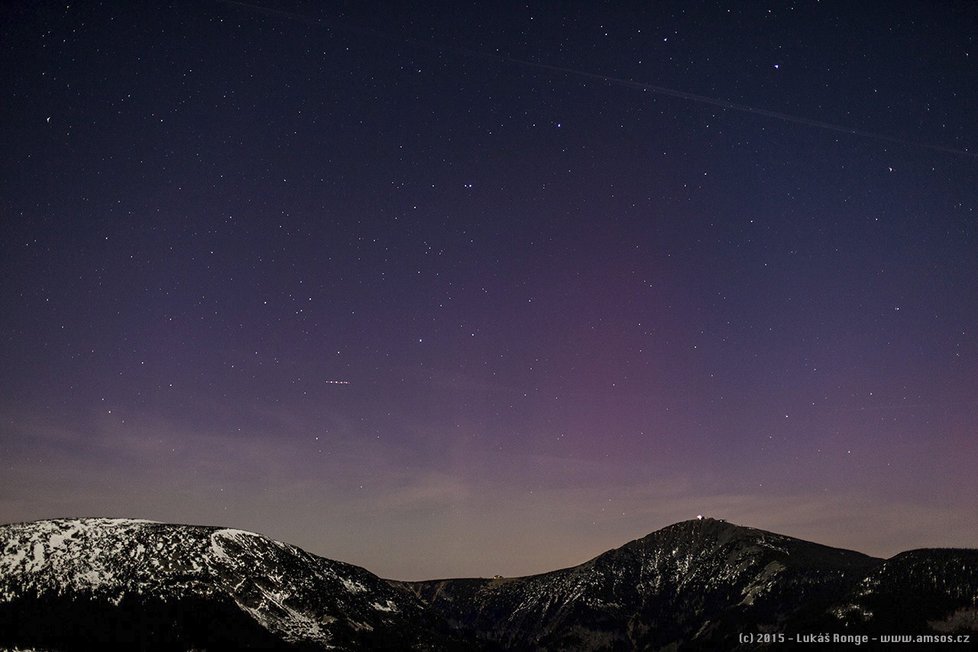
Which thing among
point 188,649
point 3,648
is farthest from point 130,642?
point 3,648

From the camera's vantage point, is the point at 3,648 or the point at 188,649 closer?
the point at 3,648

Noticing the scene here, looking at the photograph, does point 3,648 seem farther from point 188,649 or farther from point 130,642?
point 188,649

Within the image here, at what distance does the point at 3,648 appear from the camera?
17925cm

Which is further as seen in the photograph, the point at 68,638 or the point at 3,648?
the point at 68,638

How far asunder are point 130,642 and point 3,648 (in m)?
30.1

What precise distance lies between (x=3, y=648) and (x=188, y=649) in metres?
44.9

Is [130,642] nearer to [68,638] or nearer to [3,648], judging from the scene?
[68,638]

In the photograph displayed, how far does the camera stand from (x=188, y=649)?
19850 cm

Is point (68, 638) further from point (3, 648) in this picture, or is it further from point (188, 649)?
point (188, 649)

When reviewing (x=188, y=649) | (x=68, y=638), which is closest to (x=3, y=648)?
(x=68, y=638)

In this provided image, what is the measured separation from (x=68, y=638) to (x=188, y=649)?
107 feet

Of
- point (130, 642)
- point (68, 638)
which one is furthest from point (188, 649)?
point (68, 638)

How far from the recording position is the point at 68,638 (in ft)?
638

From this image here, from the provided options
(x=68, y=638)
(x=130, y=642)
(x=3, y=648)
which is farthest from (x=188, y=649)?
(x=3, y=648)
